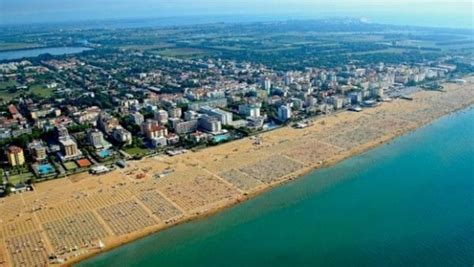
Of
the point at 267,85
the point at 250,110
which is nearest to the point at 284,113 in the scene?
the point at 250,110

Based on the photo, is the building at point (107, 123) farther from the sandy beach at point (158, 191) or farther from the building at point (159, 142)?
the sandy beach at point (158, 191)

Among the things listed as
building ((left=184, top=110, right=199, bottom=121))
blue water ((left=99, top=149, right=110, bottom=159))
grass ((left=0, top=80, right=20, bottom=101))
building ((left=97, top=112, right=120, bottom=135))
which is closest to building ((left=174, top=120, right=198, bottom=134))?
building ((left=184, top=110, right=199, bottom=121))

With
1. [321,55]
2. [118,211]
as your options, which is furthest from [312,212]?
[321,55]

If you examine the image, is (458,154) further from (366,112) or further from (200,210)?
(200,210)

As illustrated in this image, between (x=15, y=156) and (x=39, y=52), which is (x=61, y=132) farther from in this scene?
(x=39, y=52)

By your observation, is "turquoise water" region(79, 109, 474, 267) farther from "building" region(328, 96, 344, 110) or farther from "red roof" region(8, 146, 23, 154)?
"building" region(328, 96, 344, 110)

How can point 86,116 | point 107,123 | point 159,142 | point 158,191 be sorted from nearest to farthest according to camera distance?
point 158,191, point 159,142, point 107,123, point 86,116
